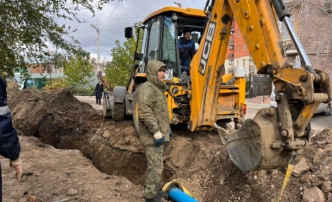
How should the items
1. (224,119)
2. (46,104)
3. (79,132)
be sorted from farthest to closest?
(46,104), (79,132), (224,119)

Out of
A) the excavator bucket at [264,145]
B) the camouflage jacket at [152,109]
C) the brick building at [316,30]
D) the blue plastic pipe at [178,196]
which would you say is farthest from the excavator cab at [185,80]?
the brick building at [316,30]

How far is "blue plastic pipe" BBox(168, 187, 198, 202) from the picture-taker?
4206 millimetres

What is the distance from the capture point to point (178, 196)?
172 inches

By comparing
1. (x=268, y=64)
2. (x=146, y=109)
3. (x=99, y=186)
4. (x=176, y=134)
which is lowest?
(x=99, y=186)

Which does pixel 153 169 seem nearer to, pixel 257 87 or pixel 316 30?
pixel 316 30

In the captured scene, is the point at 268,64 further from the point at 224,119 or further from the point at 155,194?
the point at 224,119

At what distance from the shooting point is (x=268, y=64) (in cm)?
386

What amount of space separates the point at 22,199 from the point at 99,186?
116 cm

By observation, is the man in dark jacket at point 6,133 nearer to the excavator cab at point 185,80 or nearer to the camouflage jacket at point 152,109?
the camouflage jacket at point 152,109

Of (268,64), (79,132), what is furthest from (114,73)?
(268,64)

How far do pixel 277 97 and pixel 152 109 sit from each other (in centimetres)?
171

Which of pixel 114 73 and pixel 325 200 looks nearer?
pixel 325 200

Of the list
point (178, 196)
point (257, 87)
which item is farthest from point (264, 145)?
point (257, 87)

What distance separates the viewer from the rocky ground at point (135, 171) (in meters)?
4.53
